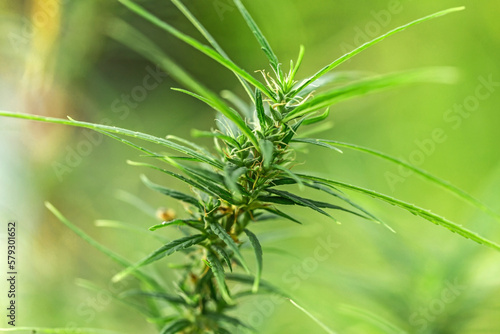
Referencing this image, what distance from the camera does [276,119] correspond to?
0.30 m

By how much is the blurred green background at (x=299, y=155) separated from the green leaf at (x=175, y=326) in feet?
0.32

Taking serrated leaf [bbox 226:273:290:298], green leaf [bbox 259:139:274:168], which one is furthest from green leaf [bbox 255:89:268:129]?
serrated leaf [bbox 226:273:290:298]

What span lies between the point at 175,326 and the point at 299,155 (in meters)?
0.94

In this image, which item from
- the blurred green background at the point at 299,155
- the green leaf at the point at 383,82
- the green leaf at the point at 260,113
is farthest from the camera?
the blurred green background at the point at 299,155

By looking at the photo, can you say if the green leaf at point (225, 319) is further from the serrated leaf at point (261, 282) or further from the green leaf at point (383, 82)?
the green leaf at point (383, 82)

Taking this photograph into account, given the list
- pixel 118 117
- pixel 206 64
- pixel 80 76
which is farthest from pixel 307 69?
pixel 80 76

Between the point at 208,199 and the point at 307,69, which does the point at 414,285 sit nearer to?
the point at 208,199

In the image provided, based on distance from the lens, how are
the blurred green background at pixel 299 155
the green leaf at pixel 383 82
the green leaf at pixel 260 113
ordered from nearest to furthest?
1. the green leaf at pixel 383 82
2. the green leaf at pixel 260 113
3. the blurred green background at pixel 299 155

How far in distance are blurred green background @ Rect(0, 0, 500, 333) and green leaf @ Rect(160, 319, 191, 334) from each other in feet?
0.32

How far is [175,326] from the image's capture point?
0.35m

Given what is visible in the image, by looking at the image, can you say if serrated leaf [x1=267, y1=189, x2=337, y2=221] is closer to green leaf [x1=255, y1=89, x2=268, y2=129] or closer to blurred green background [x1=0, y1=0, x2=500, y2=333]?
green leaf [x1=255, y1=89, x2=268, y2=129]

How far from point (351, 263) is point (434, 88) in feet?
2.48

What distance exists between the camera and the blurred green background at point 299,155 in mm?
622

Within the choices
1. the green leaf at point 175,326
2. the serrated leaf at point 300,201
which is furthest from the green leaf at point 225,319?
the serrated leaf at point 300,201
